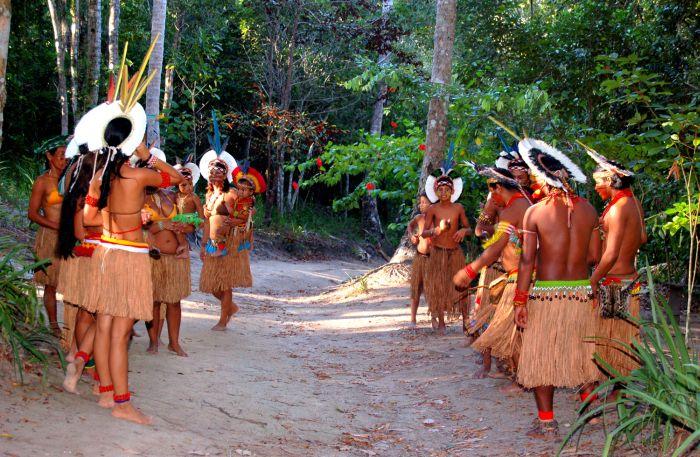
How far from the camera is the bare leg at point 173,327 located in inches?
257

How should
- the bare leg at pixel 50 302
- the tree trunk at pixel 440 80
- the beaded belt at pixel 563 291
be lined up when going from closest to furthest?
the beaded belt at pixel 563 291 < the bare leg at pixel 50 302 < the tree trunk at pixel 440 80

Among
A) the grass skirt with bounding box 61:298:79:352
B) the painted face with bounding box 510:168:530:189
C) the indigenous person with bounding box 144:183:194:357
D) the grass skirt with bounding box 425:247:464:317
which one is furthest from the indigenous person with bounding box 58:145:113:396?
the grass skirt with bounding box 425:247:464:317

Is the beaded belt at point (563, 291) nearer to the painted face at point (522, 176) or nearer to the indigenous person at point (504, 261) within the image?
the indigenous person at point (504, 261)

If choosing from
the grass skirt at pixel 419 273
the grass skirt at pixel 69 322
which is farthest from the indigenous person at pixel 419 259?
the grass skirt at pixel 69 322

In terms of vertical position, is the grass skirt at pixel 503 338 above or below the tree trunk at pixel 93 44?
below

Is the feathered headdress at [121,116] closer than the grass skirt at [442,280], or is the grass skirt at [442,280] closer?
the feathered headdress at [121,116]

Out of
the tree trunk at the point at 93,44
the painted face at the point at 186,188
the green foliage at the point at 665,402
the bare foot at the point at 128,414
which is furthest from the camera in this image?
the tree trunk at the point at 93,44

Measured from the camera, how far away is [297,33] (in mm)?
19547

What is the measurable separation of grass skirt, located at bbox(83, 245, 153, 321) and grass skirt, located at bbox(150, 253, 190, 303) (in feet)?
5.98

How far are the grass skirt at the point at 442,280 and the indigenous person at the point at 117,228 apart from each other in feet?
13.8

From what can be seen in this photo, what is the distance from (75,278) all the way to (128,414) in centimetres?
91

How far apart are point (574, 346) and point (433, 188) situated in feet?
14.0

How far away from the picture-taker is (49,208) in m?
6.02

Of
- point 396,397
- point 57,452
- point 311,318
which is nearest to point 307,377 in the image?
point 396,397
